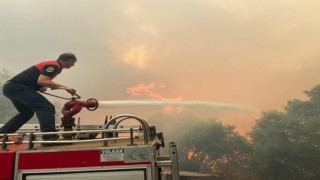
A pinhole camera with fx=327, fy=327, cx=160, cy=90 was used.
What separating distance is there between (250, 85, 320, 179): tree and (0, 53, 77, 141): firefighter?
44026 mm

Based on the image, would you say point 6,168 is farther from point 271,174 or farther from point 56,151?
point 271,174

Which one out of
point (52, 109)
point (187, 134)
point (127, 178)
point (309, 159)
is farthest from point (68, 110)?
point (187, 134)

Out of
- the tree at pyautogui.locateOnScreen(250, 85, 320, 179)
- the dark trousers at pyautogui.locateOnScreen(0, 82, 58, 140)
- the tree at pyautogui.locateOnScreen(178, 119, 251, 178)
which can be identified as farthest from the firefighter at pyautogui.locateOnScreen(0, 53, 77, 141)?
the tree at pyautogui.locateOnScreen(178, 119, 251, 178)

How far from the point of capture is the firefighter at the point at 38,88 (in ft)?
16.3

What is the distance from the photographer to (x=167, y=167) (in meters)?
3.76

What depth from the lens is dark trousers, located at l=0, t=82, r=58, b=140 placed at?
4906mm

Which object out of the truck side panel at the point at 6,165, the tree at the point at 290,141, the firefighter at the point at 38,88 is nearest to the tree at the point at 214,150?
the tree at the point at 290,141

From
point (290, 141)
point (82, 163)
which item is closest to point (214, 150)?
point (290, 141)

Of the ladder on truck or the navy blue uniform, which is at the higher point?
the navy blue uniform

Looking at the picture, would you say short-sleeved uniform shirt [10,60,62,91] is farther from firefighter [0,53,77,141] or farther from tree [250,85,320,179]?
tree [250,85,320,179]

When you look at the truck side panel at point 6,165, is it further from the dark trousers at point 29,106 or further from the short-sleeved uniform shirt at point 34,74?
the short-sleeved uniform shirt at point 34,74

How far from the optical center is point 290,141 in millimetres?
47719

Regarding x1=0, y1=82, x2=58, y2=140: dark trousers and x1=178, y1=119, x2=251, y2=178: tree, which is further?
x1=178, y1=119, x2=251, y2=178: tree

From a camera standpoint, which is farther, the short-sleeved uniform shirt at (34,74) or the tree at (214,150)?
the tree at (214,150)
